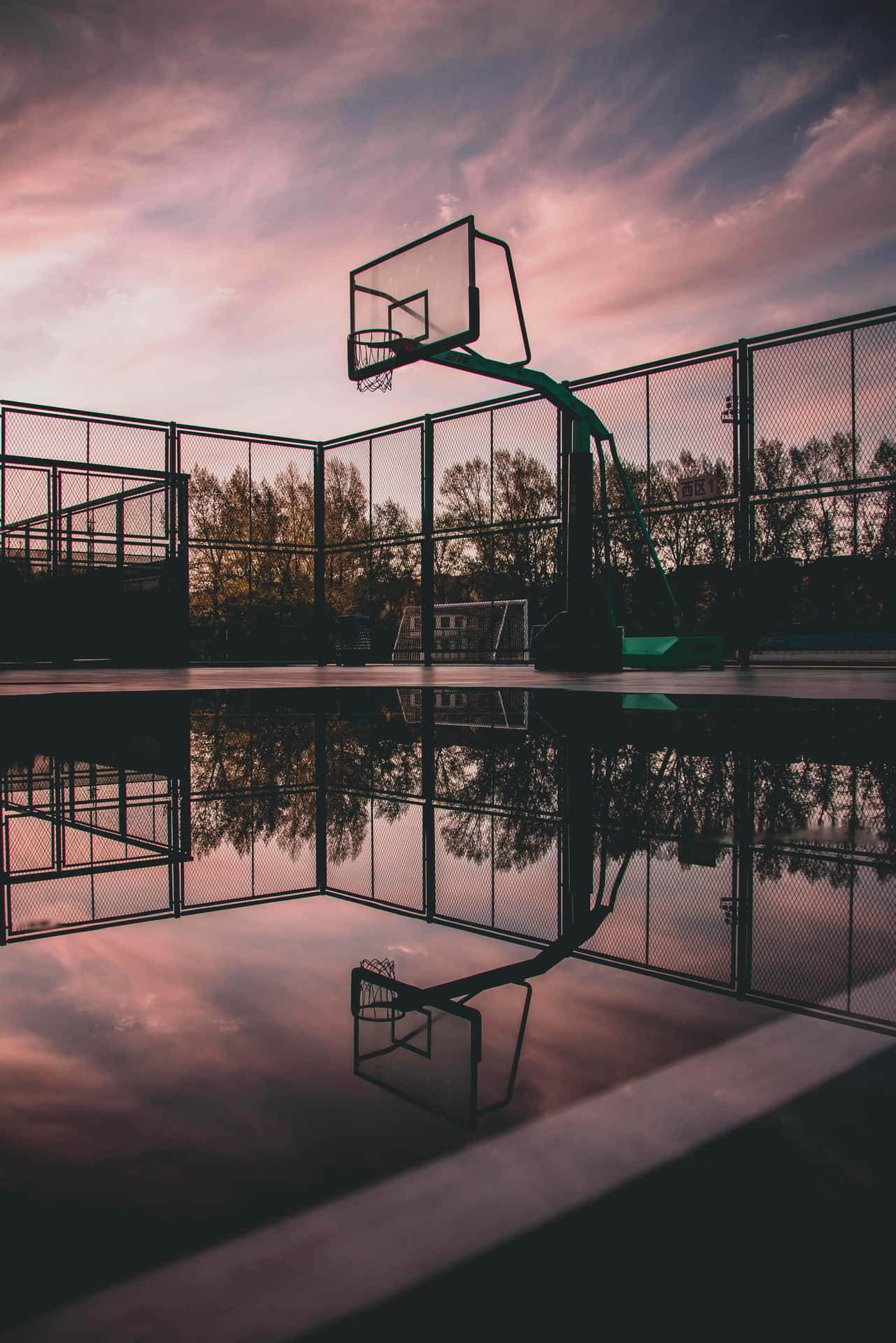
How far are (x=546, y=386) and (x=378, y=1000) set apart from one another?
894cm

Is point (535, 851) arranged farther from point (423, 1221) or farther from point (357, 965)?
point (423, 1221)

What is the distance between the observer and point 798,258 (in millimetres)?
13641

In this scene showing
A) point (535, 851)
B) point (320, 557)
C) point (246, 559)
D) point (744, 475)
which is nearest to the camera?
point (535, 851)

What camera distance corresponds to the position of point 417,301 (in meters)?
9.53

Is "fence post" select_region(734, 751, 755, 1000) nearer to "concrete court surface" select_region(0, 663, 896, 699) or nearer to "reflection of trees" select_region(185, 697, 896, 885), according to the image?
"reflection of trees" select_region(185, 697, 896, 885)

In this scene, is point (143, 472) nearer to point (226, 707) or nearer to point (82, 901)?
point (226, 707)

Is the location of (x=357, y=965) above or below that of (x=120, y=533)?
below

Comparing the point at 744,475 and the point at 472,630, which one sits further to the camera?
the point at 472,630

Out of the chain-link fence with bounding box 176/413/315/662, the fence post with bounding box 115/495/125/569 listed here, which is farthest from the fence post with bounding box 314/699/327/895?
the chain-link fence with bounding box 176/413/315/662

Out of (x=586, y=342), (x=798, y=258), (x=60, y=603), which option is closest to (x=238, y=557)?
(x=60, y=603)

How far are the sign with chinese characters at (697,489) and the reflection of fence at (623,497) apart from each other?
0.07 metres

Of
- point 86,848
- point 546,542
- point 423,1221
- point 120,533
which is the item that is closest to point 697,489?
point 546,542

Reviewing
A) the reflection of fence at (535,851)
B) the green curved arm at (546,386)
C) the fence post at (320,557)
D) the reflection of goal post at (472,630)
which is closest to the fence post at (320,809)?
the reflection of fence at (535,851)

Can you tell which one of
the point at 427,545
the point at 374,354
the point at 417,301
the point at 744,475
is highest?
the point at 417,301
